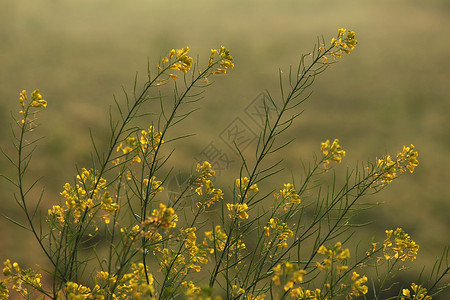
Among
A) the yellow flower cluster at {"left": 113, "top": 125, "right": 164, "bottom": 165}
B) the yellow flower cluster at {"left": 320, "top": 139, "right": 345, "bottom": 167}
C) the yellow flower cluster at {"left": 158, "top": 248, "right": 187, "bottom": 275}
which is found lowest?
the yellow flower cluster at {"left": 158, "top": 248, "right": 187, "bottom": 275}

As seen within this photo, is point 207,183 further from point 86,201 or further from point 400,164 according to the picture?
point 400,164

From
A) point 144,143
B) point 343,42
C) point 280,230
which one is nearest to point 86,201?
point 144,143

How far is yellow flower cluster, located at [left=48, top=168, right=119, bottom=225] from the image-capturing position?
0.49 m

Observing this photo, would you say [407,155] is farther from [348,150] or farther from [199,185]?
[348,150]

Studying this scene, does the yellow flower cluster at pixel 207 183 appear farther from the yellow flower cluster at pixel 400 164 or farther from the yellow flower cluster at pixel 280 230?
the yellow flower cluster at pixel 400 164

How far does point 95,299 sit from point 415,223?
103 cm

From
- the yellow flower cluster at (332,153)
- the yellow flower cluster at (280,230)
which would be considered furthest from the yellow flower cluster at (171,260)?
the yellow flower cluster at (332,153)

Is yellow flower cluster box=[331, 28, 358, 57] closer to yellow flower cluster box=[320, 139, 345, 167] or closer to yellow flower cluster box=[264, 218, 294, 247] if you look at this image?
yellow flower cluster box=[320, 139, 345, 167]

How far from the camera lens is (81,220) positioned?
0.53 meters

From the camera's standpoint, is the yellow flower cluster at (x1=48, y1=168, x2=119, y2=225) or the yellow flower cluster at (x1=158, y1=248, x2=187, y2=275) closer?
the yellow flower cluster at (x1=48, y1=168, x2=119, y2=225)

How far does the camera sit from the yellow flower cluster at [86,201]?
1.60ft

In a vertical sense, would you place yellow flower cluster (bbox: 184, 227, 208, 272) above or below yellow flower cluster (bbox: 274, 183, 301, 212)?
below

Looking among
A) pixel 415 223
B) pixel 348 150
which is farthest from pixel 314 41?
pixel 415 223

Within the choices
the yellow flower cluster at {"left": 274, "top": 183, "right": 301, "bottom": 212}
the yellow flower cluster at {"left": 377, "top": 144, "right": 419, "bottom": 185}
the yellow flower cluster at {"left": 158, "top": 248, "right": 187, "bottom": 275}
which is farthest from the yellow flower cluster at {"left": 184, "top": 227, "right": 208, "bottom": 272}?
the yellow flower cluster at {"left": 377, "top": 144, "right": 419, "bottom": 185}
